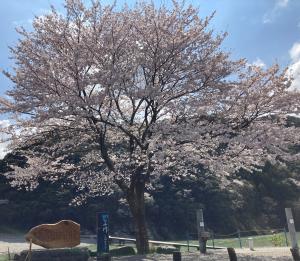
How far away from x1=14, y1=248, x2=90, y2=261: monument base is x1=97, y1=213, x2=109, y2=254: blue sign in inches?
48.5

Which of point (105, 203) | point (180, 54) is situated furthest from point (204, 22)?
point (105, 203)

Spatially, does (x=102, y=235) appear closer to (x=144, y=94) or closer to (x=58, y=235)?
(x=58, y=235)

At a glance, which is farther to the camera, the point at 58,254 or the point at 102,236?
the point at 58,254

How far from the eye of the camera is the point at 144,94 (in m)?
14.7

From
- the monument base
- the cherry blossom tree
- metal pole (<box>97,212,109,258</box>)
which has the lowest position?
the monument base

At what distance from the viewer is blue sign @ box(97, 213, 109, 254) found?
11.6m

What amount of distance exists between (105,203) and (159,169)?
1849cm

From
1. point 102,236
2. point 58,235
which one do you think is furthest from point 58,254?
point 102,236

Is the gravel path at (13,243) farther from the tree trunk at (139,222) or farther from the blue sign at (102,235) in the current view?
the blue sign at (102,235)

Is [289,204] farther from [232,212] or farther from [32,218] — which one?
[32,218]

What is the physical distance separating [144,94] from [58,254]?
20.4ft

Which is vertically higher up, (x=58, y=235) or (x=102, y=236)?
(x=58, y=235)

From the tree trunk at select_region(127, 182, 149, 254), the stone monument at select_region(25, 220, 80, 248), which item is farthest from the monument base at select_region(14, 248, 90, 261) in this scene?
the tree trunk at select_region(127, 182, 149, 254)

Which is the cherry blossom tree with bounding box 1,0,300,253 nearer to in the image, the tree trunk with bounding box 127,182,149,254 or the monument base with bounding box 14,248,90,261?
the tree trunk with bounding box 127,182,149,254
